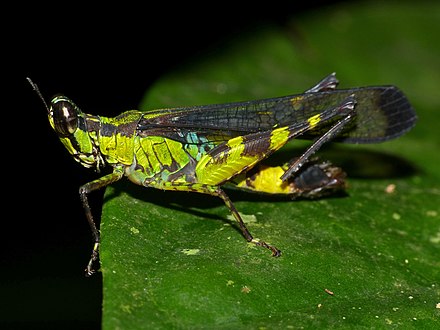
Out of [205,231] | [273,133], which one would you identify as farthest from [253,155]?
[205,231]

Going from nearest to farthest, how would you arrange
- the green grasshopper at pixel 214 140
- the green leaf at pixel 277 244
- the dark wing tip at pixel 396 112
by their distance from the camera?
1. the green leaf at pixel 277 244
2. the green grasshopper at pixel 214 140
3. the dark wing tip at pixel 396 112

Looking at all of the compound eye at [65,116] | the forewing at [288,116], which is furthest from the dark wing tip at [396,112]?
the compound eye at [65,116]

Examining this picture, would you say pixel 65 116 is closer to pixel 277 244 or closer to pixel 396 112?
pixel 277 244

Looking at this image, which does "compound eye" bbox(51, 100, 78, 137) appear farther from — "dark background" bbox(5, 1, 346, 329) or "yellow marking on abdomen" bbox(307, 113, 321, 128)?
"yellow marking on abdomen" bbox(307, 113, 321, 128)

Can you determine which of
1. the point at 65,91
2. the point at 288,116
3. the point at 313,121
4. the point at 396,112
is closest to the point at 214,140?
the point at 288,116

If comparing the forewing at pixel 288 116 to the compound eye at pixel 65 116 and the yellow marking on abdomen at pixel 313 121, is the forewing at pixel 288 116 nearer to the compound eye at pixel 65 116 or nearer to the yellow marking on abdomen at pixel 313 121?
the yellow marking on abdomen at pixel 313 121

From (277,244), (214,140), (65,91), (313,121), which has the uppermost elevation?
(65,91)

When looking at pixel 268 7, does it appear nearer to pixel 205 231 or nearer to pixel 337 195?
pixel 337 195
